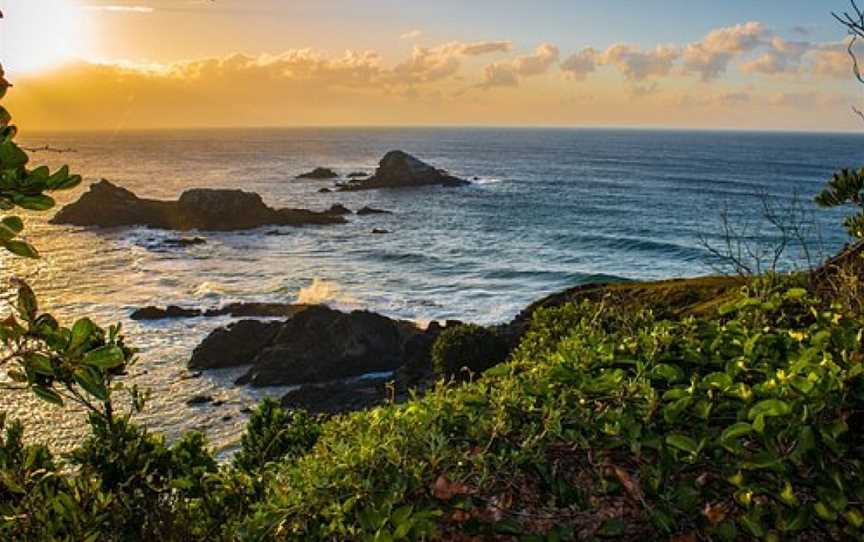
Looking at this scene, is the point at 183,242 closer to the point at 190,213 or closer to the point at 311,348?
the point at 190,213

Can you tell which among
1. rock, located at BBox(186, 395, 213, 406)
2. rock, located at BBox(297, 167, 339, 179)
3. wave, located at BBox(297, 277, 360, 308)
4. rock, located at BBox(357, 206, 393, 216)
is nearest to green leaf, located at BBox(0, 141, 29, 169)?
rock, located at BBox(186, 395, 213, 406)

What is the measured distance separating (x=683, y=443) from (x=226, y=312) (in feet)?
152

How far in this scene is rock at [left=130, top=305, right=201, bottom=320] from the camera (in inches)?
1847

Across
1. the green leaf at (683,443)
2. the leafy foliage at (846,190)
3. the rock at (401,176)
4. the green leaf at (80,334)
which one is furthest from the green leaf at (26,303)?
the rock at (401,176)

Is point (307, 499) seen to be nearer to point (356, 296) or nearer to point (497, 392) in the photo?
point (497, 392)

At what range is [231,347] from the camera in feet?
126

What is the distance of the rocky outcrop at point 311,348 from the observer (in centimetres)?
3591

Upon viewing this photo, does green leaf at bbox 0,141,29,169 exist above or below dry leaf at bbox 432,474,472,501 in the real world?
above

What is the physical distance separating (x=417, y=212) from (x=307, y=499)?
95.4 metres

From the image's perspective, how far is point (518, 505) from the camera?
14.3 ft

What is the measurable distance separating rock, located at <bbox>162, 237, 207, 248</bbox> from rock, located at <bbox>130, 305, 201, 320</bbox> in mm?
29477

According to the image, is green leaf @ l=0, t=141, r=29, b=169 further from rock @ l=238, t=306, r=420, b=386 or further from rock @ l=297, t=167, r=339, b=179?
rock @ l=297, t=167, r=339, b=179

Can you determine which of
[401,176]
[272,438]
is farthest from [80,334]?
[401,176]

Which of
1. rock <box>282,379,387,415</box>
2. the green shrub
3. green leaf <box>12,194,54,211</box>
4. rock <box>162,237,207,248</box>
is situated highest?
green leaf <box>12,194,54,211</box>
